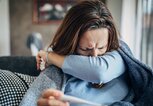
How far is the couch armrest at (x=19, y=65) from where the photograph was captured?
1.35 m

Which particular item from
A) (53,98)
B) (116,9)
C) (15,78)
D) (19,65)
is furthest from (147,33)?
(53,98)

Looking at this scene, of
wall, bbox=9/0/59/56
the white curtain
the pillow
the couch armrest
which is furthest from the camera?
wall, bbox=9/0/59/56

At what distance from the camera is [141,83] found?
1.01m

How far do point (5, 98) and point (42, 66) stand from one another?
7.5 inches

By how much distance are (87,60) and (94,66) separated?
3cm

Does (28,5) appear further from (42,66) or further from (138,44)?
(42,66)

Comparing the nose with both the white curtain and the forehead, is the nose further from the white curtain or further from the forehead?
the white curtain

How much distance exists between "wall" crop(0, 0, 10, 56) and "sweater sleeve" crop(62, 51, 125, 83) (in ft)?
8.08

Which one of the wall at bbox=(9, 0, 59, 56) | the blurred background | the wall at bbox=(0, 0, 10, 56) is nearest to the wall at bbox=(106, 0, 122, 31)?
the blurred background

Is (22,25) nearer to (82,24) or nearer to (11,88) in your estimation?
(11,88)

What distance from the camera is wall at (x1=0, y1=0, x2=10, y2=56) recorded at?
3256 mm

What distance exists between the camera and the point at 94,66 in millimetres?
946

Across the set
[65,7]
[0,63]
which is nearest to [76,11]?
[0,63]

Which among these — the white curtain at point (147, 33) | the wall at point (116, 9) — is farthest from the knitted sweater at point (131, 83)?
the wall at point (116, 9)
